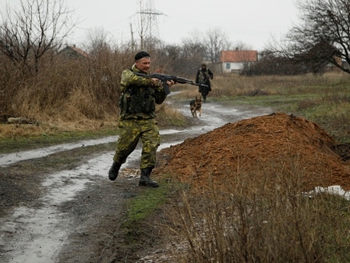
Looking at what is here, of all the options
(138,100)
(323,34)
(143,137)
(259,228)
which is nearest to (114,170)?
(143,137)

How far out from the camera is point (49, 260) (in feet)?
16.6

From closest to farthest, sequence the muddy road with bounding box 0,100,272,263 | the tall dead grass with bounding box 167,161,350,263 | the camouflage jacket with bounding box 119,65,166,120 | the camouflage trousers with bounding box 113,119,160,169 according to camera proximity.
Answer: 1. the tall dead grass with bounding box 167,161,350,263
2. the muddy road with bounding box 0,100,272,263
3. the camouflage jacket with bounding box 119,65,166,120
4. the camouflage trousers with bounding box 113,119,160,169

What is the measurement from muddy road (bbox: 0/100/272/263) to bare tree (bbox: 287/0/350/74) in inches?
806

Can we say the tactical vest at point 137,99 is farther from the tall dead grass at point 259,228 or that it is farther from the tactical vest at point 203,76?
the tactical vest at point 203,76

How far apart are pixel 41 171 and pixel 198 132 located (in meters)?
7.08

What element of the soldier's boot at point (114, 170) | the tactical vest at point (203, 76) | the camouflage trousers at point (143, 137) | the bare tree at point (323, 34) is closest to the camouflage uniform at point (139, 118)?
the camouflage trousers at point (143, 137)

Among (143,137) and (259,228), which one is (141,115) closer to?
(143,137)

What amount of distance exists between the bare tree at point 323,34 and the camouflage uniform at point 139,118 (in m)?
22.9

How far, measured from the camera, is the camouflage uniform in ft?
25.9

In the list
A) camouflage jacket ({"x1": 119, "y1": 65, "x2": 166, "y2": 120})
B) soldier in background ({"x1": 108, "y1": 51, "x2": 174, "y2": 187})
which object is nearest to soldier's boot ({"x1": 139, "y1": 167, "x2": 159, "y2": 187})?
soldier in background ({"x1": 108, "y1": 51, "x2": 174, "y2": 187})

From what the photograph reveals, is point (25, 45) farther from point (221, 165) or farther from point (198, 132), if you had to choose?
point (221, 165)

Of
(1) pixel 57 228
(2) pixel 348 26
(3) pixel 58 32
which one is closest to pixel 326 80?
(2) pixel 348 26

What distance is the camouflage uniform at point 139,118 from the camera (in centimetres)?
791

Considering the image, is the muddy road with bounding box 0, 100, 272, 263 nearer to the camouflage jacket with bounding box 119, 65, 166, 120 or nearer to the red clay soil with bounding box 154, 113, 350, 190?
the red clay soil with bounding box 154, 113, 350, 190
